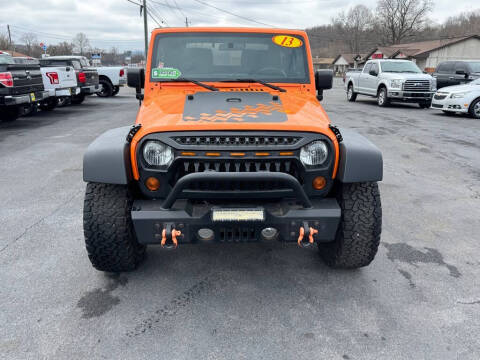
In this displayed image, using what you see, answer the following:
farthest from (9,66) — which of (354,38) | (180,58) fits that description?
(354,38)

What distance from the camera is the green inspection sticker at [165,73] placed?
12.2 ft

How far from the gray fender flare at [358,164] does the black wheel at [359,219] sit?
20 centimetres

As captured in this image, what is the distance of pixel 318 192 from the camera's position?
2.77 m

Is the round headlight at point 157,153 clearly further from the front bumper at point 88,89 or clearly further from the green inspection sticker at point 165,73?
the front bumper at point 88,89

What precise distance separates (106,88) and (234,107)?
732 inches

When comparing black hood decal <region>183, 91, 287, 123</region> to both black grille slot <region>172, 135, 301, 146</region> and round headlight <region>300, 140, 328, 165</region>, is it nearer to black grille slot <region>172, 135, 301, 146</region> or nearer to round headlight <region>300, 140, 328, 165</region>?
black grille slot <region>172, 135, 301, 146</region>

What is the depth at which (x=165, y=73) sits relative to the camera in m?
3.74

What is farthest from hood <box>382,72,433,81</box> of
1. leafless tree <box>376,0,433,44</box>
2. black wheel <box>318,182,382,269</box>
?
leafless tree <box>376,0,433,44</box>

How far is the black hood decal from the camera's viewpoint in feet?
9.06

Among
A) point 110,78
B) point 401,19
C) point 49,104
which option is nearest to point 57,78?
point 49,104

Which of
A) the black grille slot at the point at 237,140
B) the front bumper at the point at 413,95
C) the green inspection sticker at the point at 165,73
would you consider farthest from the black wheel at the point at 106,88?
the black grille slot at the point at 237,140

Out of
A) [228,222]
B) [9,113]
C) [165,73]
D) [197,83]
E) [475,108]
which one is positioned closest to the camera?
[228,222]

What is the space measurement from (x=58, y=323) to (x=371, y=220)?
220cm

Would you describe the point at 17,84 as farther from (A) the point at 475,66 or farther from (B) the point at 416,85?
(A) the point at 475,66
